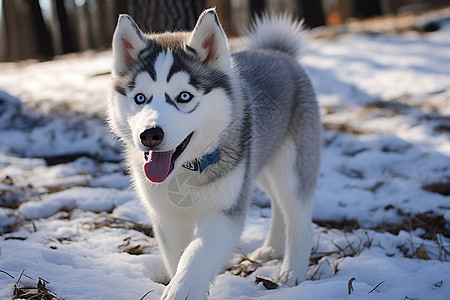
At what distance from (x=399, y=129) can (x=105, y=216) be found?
351 centimetres

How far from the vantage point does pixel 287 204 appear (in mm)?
3146

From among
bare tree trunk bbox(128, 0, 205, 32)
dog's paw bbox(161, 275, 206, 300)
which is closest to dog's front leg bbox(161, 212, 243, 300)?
dog's paw bbox(161, 275, 206, 300)

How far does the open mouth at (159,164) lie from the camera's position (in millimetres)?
2105

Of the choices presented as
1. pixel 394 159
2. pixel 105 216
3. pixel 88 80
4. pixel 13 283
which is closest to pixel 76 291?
pixel 13 283

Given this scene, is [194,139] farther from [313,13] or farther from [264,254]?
[313,13]

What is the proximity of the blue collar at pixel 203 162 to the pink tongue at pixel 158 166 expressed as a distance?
263 mm

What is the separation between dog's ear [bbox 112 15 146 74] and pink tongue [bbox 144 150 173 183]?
0.61 metres

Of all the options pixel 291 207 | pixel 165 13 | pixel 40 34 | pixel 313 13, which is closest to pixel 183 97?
pixel 291 207

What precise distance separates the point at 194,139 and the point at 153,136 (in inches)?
12.7

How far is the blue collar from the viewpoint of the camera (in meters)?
2.39

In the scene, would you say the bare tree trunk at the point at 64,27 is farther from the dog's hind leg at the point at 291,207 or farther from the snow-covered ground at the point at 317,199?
the dog's hind leg at the point at 291,207

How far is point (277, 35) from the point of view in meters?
3.82

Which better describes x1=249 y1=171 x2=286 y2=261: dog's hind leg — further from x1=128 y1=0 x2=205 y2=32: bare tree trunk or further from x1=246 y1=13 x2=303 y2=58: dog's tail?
x1=128 y1=0 x2=205 y2=32: bare tree trunk

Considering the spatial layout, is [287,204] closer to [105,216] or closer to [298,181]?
[298,181]
